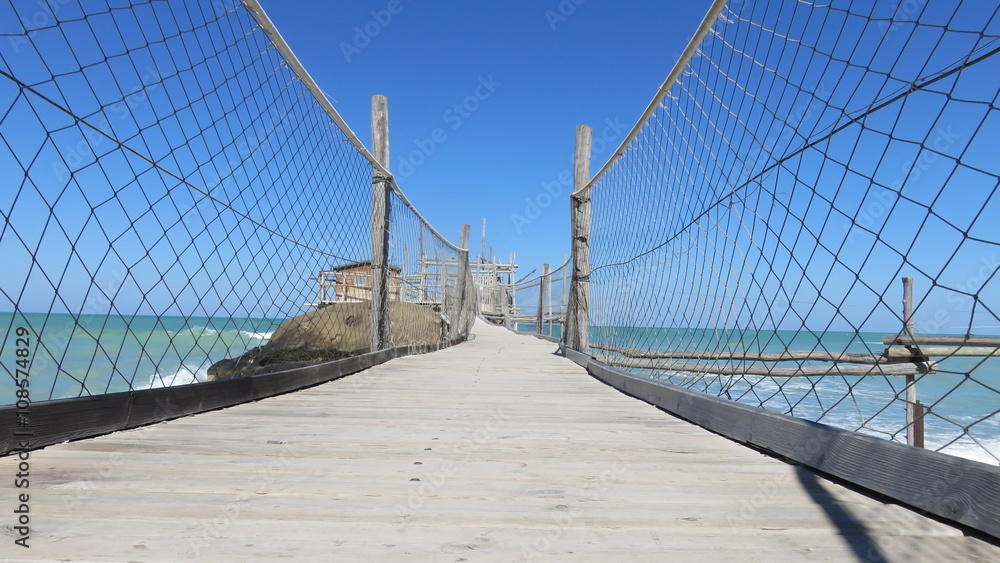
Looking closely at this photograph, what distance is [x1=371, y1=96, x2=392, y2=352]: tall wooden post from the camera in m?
4.43

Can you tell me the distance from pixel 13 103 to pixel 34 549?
1.12m

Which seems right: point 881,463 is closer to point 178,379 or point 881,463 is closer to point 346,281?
point 346,281

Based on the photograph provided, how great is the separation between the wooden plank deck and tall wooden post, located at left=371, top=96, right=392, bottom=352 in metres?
2.54

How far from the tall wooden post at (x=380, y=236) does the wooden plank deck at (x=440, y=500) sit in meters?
2.54

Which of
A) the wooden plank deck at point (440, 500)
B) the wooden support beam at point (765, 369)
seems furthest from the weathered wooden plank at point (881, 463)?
the wooden support beam at point (765, 369)

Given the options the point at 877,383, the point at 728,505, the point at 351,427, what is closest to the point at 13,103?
the point at 351,427

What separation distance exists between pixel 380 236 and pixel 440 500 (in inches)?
137

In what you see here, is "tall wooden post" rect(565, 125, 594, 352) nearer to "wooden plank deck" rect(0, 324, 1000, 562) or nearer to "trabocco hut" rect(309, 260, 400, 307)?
"trabocco hut" rect(309, 260, 400, 307)

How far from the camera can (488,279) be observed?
28984 millimetres

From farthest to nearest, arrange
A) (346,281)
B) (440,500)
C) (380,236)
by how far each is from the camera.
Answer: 1. (346,281)
2. (380,236)
3. (440,500)

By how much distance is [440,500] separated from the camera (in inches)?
45.7

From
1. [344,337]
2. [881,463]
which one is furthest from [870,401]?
[881,463]

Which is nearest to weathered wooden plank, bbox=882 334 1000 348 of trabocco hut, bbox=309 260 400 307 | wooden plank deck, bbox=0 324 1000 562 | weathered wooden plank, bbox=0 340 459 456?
wooden plank deck, bbox=0 324 1000 562

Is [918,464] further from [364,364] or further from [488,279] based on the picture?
[488,279]
